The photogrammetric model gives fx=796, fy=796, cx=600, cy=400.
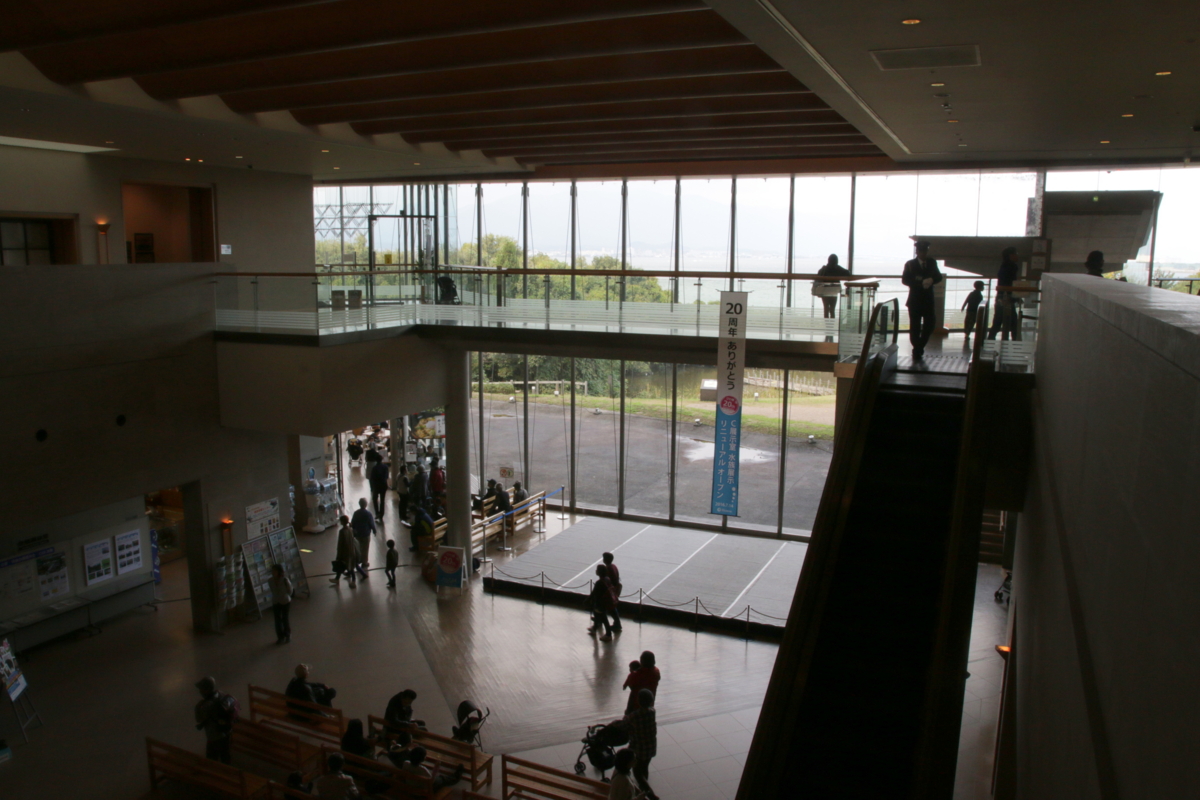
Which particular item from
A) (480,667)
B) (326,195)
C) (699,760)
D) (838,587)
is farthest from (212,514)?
(326,195)

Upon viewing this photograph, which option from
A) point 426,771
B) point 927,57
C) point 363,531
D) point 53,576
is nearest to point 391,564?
point 363,531

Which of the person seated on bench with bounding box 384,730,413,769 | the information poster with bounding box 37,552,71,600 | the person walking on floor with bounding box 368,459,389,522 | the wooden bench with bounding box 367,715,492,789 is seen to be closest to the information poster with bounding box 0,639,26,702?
the information poster with bounding box 37,552,71,600

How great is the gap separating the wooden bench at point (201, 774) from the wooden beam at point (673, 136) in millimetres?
9868

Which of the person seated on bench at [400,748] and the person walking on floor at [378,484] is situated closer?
the person seated on bench at [400,748]

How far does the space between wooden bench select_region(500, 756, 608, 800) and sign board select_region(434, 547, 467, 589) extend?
579cm

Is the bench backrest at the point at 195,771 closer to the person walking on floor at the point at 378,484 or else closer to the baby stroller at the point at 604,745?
the baby stroller at the point at 604,745

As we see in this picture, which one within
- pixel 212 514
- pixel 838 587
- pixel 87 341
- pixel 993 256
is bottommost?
pixel 212 514

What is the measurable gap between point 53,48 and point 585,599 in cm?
1009

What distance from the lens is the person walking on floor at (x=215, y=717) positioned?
8.11 metres

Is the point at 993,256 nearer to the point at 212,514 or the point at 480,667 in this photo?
the point at 480,667

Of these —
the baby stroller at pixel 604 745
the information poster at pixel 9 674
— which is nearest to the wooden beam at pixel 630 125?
the baby stroller at pixel 604 745

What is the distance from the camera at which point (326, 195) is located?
2169 cm

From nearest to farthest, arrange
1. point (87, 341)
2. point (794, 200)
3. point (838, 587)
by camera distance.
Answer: point (838, 587) < point (87, 341) < point (794, 200)

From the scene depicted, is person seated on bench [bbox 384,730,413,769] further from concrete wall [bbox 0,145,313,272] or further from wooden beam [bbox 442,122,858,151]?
wooden beam [bbox 442,122,858,151]
